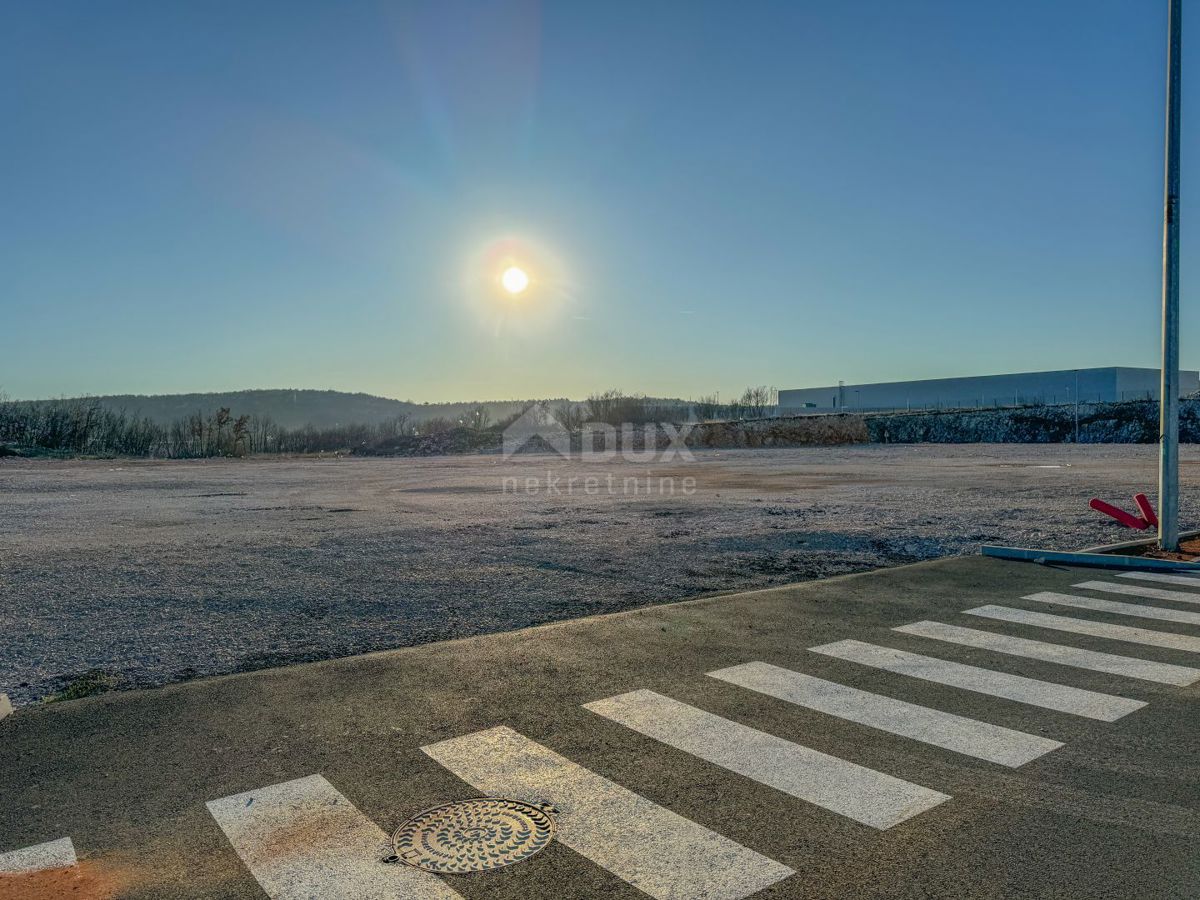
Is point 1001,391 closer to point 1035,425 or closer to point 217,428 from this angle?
point 1035,425

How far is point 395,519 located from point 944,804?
41.1 feet

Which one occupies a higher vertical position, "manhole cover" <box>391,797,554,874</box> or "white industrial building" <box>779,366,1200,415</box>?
"white industrial building" <box>779,366,1200,415</box>

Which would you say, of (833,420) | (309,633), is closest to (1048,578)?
(309,633)

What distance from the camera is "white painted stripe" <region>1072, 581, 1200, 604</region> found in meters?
7.38

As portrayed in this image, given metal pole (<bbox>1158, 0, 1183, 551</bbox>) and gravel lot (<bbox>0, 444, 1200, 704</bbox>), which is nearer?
gravel lot (<bbox>0, 444, 1200, 704</bbox>)

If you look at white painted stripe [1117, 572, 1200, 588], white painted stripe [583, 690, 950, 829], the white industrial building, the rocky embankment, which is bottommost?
white painted stripe [1117, 572, 1200, 588]

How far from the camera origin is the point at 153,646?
6195 millimetres

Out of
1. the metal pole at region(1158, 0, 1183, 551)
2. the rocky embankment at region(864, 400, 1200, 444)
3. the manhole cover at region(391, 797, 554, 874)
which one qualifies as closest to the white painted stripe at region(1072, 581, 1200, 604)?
the metal pole at region(1158, 0, 1183, 551)

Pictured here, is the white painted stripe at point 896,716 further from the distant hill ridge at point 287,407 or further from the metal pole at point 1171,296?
the distant hill ridge at point 287,407

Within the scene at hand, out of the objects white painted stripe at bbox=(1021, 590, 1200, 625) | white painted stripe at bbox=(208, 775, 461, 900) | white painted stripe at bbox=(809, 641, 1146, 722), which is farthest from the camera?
→ white painted stripe at bbox=(1021, 590, 1200, 625)

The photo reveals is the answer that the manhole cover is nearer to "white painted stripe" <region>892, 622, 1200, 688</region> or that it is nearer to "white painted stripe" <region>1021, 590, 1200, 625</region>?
"white painted stripe" <region>892, 622, 1200, 688</region>

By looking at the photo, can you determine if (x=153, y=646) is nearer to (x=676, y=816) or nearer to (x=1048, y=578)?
(x=676, y=816)

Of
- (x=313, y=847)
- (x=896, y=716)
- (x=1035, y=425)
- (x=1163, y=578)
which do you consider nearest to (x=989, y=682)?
(x=896, y=716)

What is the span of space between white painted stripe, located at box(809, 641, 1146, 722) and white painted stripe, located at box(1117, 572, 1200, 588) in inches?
166
